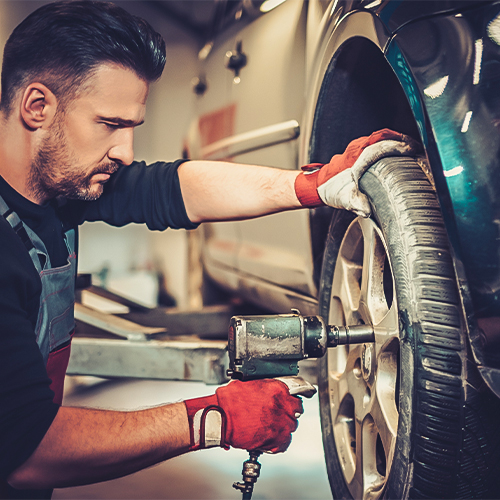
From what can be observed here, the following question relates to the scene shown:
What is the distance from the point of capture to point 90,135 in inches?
45.9

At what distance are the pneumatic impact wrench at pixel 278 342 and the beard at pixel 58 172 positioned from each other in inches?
21.1

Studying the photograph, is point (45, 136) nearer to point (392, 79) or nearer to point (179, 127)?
point (392, 79)

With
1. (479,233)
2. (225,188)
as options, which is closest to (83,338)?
(225,188)

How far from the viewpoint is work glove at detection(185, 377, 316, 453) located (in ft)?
3.09

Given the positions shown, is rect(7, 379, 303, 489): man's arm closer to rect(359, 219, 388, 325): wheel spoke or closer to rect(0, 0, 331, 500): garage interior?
rect(359, 219, 388, 325): wheel spoke

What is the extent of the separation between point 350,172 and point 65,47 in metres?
0.68

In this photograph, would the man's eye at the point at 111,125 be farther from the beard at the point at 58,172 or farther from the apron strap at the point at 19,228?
the apron strap at the point at 19,228

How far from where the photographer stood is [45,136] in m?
1.16

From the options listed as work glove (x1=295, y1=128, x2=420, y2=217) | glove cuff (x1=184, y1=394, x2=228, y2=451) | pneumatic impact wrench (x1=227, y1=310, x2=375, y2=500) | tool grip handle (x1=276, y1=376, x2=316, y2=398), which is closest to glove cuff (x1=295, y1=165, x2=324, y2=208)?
work glove (x1=295, y1=128, x2=420, y2=217)

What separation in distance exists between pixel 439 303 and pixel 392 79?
62 cm

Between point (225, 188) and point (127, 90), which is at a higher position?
point (127, 90)

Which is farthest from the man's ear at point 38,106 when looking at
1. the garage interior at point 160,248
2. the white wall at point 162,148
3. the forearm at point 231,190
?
the white wall at point 162,148

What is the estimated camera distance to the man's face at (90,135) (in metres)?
1.14

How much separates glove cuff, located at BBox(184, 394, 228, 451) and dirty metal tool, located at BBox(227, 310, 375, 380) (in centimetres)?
9
